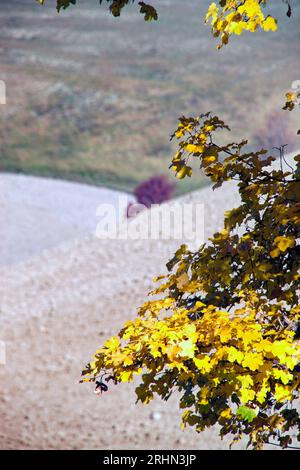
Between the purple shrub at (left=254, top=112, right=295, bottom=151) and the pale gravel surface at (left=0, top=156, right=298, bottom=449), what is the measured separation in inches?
476

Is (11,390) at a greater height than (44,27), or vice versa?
(44,27)

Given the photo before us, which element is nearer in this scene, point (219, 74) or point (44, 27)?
point (219, 74)

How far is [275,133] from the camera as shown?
2662 cm

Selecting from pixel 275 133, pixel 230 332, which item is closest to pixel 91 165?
pixel 275 133

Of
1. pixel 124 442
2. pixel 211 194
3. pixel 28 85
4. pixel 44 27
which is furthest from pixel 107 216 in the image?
pixel 44 27

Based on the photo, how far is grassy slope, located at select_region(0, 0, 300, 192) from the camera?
84.0ft

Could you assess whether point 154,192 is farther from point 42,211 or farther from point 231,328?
point 231,328

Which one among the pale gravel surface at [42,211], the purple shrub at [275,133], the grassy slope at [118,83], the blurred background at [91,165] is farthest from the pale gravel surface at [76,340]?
A: the purple shrub at [275,133]

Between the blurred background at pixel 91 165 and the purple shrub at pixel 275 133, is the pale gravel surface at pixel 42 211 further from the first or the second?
the purple shrub at pixel 275 133

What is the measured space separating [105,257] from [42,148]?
531 inches

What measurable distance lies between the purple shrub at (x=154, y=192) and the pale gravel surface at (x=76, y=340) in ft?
17.7

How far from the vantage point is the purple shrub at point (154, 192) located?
66.3 ft

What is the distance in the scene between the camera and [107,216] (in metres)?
18.9

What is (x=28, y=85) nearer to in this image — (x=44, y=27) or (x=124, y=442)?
(x=44, y=27)
